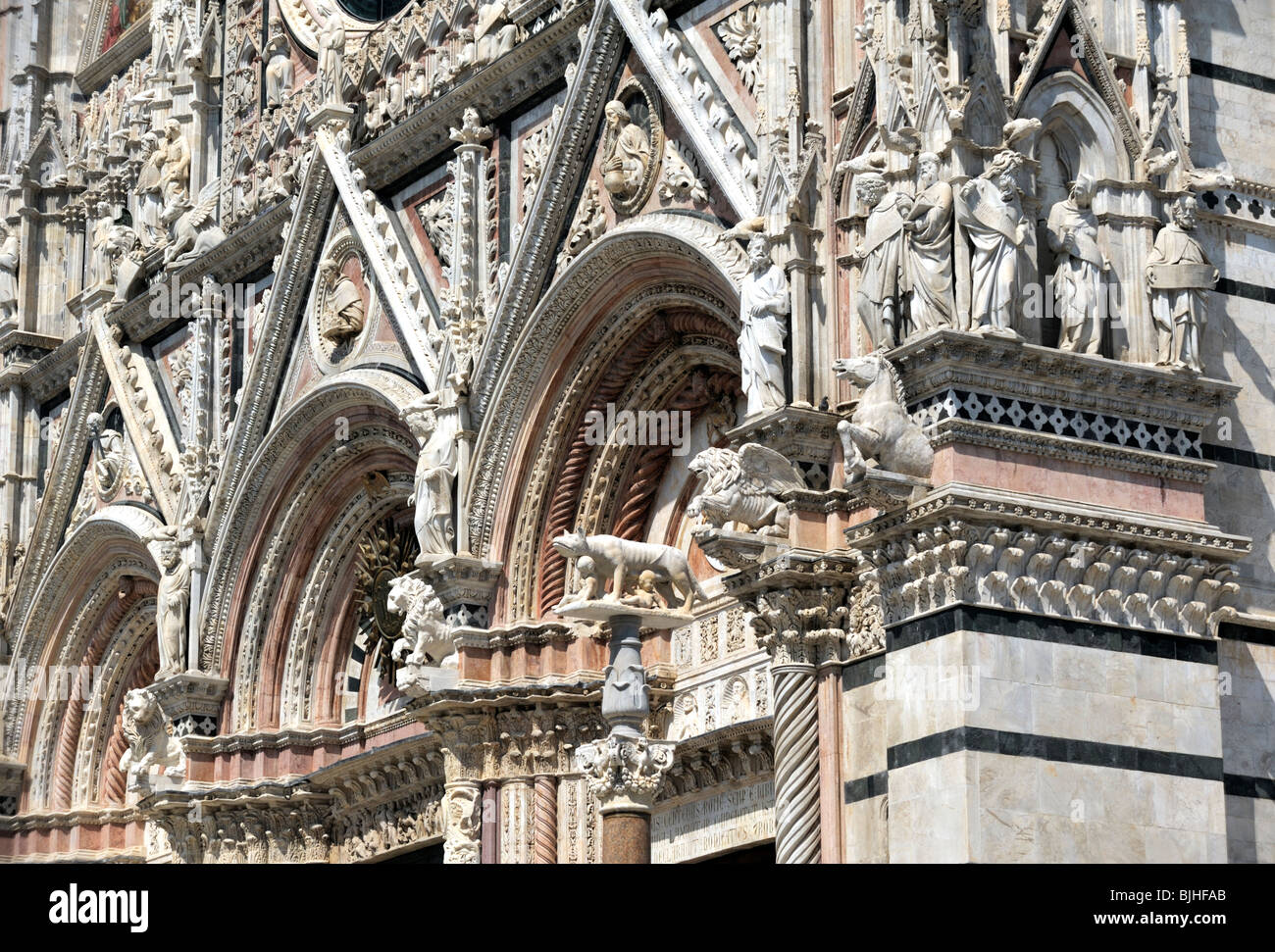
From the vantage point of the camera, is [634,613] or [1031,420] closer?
[634,613]

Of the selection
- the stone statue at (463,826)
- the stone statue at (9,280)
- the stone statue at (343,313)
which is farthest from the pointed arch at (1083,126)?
the stone statue at (9,280)

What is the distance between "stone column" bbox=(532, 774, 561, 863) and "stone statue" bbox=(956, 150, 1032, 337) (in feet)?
20.6

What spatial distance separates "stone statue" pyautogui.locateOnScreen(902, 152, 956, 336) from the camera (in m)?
15.2

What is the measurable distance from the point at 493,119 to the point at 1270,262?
7.36 m

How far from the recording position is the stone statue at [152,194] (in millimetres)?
27016

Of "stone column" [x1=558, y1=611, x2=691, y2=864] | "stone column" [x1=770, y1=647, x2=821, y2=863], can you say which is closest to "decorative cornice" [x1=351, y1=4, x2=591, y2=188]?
"stone column" [x1=770, y1=647, x2=821, y2=863]

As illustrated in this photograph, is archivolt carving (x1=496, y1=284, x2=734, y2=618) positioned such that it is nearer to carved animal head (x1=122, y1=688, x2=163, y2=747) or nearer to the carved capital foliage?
the carved capital foliage

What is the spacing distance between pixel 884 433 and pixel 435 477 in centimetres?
646

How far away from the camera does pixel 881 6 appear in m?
16.5

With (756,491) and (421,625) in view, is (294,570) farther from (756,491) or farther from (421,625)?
(756,491)

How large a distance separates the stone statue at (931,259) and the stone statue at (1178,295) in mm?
1406
